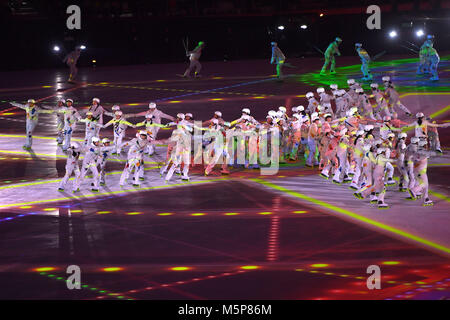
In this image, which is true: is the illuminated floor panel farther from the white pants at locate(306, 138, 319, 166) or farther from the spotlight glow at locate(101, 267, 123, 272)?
the white pants at locate(306, 138, 319, 166)

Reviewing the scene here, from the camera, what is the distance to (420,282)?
1249 cm

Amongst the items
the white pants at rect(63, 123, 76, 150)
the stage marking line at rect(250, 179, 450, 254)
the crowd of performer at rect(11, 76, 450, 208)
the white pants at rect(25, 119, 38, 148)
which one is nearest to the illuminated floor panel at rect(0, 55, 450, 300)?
the stage marking line at rect(250, 179, 450, 254)

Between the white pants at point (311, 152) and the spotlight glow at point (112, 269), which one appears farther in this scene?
the white pants at point (311, 152)

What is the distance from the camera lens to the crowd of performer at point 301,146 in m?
17.8

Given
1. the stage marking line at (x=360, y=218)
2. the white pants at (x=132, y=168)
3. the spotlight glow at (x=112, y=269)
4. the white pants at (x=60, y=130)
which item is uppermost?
the white pants at (x=60, y=130)

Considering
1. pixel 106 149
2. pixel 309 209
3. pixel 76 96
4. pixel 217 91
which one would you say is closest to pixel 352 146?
pixel 309 209

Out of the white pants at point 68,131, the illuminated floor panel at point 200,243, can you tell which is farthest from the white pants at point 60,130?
the illuminated floor panel at point 200,243

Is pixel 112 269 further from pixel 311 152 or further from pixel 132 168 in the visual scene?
pixel 311 152

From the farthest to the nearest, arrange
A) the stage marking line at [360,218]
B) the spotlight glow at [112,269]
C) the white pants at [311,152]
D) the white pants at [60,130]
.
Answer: the white pants at [60,130], the white pants at [311,152], the stage marking line at [360,218], the spotlight glow at [112,269]

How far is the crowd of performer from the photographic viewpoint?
700 inches

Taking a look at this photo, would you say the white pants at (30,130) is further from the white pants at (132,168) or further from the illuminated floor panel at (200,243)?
the white pants at (132,168)

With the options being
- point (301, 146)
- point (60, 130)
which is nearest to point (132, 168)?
point (301, 146)

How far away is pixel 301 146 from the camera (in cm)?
2367
